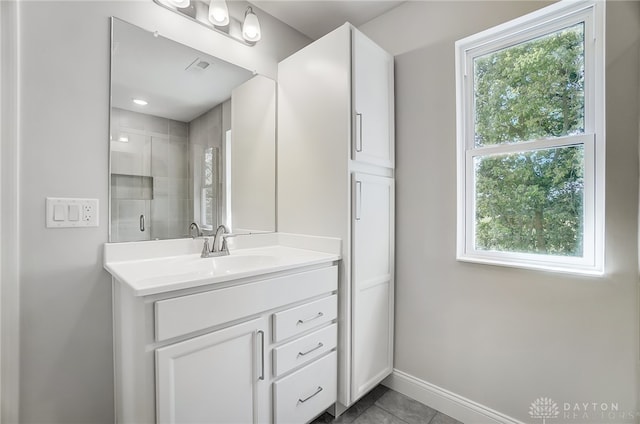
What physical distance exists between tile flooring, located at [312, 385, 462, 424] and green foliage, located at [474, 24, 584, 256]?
3.30 feet

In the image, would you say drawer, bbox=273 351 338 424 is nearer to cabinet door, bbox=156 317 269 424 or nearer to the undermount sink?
cabinet door, bbox=156 317 269 424

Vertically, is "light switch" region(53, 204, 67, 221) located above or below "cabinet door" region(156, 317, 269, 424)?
above

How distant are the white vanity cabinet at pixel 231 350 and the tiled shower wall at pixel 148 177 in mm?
327

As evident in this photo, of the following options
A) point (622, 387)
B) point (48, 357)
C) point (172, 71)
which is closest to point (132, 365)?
point (48, 357)

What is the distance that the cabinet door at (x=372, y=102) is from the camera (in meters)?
1.62

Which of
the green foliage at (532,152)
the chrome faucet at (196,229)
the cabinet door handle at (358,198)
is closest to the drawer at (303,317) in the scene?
the cabinet door handle at (358,198)

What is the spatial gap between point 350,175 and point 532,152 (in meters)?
0.93

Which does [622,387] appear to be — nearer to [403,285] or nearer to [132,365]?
[403,285]

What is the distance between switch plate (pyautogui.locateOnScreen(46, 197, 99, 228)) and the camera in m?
1.24

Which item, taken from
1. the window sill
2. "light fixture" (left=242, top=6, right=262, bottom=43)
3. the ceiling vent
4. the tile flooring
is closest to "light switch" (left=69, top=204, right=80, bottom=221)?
the ceiling vent

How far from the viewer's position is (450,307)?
172 centimetres

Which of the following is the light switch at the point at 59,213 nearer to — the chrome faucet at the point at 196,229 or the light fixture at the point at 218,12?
the chrome faucet at the point at 196,229

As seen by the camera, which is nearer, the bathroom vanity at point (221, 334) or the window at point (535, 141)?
the bathroom vanity at point (221, 334)

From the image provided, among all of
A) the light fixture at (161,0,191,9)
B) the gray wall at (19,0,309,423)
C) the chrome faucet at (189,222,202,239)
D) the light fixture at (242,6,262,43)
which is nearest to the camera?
the gray wall at (19,0,309,423)
